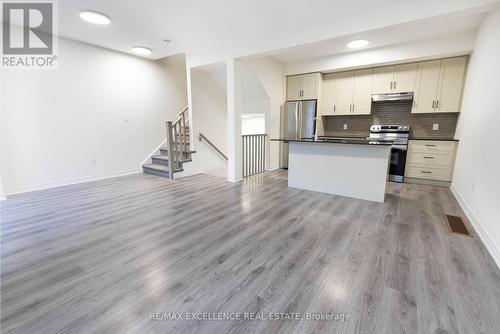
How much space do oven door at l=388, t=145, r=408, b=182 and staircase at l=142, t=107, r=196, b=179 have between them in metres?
→ 4.49

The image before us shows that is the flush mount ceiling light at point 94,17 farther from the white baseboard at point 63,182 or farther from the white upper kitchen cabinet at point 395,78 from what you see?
the white upper kitchen cabinet at point 395,78

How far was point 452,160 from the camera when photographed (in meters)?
4.15

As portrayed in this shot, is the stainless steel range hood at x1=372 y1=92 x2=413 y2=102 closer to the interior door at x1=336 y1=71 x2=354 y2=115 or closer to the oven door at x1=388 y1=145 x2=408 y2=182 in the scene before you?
the interior door at x1=336 y1=71 x2=354 y2=115

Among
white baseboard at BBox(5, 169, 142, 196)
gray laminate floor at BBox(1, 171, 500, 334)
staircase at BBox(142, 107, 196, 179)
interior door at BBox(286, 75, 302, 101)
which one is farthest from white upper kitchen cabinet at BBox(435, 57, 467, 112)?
white baseboard at BBox(5, 169, 142, 196)

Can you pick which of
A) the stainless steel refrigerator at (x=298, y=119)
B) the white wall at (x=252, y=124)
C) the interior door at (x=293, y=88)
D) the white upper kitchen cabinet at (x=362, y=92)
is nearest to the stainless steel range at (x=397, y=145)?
the white upper kitchen cabinet at (x=362, y=92)

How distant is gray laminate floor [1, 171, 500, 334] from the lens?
4.37 feet

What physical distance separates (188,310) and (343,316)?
3.22 ft

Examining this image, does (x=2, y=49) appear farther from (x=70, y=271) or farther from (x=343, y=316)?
(x=343, y=316)

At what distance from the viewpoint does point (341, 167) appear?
3670mm

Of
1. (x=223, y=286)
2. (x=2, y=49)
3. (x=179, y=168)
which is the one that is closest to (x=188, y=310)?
(x=223, y=286)

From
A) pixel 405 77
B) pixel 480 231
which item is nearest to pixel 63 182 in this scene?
pixel 480 231

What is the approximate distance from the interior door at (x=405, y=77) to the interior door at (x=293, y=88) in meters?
2.07

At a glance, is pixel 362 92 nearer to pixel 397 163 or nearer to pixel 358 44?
pixel 358 44

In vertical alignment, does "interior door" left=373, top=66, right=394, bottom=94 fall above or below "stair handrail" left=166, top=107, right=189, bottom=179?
above
